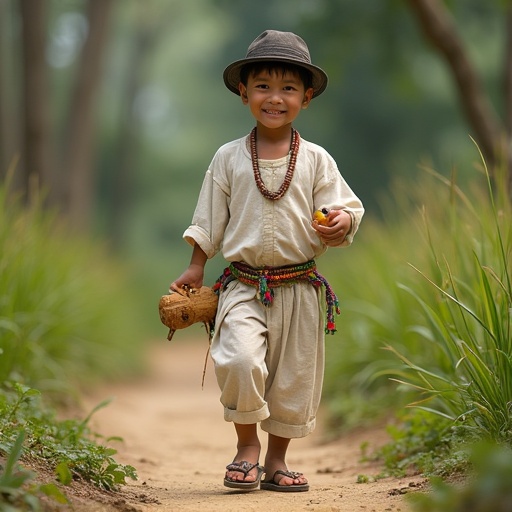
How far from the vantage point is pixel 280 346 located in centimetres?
387

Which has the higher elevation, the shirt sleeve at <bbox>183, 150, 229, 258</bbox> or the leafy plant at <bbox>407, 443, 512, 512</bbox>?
the shirt sleeve at <bbox>183, 150, 229, 258</bbox>

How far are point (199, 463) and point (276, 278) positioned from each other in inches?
65.8

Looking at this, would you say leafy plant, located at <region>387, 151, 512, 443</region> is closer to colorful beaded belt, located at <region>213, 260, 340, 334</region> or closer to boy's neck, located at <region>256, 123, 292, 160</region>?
colorful beaded belt, located at <region>213, 260, 340, 334</region>

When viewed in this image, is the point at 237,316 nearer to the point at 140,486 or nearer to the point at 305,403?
the point at 305,403

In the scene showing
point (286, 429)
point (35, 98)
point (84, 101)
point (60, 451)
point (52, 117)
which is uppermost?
point (84, 101)

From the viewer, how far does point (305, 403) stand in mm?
3885

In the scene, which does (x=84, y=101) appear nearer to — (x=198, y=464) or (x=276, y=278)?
(x=198, y=464)

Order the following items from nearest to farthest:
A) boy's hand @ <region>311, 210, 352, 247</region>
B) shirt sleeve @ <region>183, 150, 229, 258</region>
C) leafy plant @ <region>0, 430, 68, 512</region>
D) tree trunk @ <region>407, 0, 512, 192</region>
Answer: leafy plant @ <region>0, 430, 68, 512</region>
boy's hand @ <region>311, 210, 352, 247</region>
shirt sleeve @ <region>183, 150, 229, 258</region>
tree trunk @ <region>407, 0, 512, 192</region>

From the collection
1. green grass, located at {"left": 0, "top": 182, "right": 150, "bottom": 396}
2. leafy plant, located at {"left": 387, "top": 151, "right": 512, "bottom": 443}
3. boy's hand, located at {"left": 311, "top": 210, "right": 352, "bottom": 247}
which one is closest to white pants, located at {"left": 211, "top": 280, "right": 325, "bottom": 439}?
boy's hand, located at {"left": 311, "top": 210, "right": 352, "bottom": 247}

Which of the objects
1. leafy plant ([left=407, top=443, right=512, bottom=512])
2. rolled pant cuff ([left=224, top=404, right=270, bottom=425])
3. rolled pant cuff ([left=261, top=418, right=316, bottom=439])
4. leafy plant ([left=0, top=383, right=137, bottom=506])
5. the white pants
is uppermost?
the white pants

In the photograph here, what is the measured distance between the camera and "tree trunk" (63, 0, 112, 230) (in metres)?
13.1

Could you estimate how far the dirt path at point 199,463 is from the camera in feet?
11.5

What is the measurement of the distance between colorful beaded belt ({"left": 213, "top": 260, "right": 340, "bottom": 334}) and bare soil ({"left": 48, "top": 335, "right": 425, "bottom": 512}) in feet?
2.23

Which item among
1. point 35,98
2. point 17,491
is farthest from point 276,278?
point 35,98
